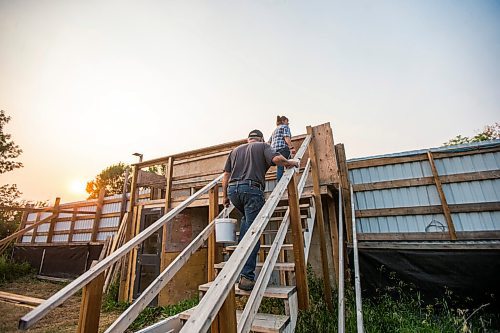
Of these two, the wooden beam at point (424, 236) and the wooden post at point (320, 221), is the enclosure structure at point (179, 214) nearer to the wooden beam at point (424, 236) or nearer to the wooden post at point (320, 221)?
the wooden post at point (320, 221)

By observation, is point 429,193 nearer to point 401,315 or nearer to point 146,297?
point 401,315

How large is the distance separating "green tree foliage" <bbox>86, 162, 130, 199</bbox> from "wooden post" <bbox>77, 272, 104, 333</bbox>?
99.6 feet

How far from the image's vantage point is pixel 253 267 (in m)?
2.32

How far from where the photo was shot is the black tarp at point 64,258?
30.9 feet

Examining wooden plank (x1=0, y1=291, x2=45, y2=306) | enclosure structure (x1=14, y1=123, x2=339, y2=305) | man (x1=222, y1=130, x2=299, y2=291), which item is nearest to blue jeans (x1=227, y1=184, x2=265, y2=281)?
man (x1=222, y1=130, x2=299, y2=291)

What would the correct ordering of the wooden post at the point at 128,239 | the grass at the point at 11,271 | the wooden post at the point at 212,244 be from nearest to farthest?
the wooden post at the point at 212,244
the wooden post at the point at 128,239
the grass at the point at 11,271

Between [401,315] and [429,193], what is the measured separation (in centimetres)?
265

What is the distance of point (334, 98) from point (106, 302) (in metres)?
9.30

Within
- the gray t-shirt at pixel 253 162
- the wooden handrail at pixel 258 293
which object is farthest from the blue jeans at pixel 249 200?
the wooden handrail at pixel 258 293

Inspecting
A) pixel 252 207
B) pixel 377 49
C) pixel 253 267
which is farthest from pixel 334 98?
pixel 253 267

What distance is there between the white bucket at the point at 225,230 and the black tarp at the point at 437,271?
3.20 meters

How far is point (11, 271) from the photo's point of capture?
1016cm

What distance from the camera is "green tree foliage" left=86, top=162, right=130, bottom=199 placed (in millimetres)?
27992

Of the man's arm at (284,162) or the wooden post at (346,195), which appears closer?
the man's arm at (284,162)
